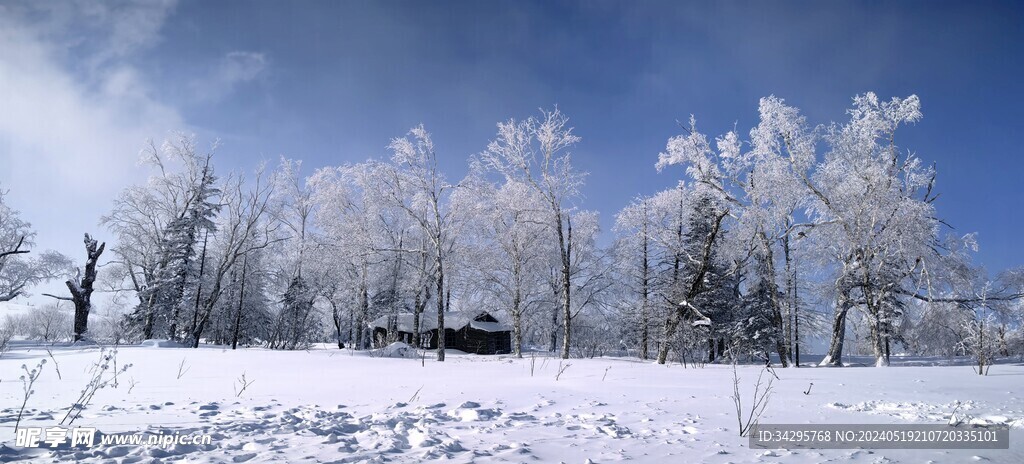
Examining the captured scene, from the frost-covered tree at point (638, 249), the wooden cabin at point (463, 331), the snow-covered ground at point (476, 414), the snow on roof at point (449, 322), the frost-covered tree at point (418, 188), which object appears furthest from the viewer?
the wooden cabin at point (463, 331)

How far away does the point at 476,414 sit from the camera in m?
4.27

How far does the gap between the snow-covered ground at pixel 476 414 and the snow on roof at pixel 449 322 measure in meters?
23.9

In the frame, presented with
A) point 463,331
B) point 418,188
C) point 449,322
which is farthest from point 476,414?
point 463,331

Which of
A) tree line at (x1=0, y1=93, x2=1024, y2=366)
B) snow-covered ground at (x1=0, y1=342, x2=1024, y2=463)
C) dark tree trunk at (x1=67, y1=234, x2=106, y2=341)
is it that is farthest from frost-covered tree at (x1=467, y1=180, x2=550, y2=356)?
dark tree trunk at (x1=67, y1=234, x2=106, y2=341)

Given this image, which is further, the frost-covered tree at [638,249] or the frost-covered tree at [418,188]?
the frost-covered tree at [638,249]

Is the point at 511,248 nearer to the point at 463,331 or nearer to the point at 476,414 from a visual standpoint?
the point at 463,331

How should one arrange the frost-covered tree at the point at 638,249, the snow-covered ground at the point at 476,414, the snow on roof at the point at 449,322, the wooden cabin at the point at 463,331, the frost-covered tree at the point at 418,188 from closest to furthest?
the snow-covered ground at the point at 476,414, the frost-covered tree at the point at 418,188, the frost-covered tree at the point at 638,249, the snow on roof at the point at 449,322, the wooden cabin at the point at 463,331

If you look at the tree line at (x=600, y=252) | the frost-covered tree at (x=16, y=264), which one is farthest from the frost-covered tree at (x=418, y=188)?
the frost-covered tree at (x=16, y=264)

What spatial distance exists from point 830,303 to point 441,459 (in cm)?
2467

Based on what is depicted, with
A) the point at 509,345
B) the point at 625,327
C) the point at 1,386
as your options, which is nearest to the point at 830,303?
the point at 625,327

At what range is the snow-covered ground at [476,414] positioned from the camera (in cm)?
307

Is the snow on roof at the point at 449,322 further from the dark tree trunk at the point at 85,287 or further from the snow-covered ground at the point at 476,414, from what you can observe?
the snow-covered ground at the point at 476,414

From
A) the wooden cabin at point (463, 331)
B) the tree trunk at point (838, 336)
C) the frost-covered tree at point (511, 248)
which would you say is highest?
the frost-covered tree at point (511, 248)

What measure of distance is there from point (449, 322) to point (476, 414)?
30410mm
